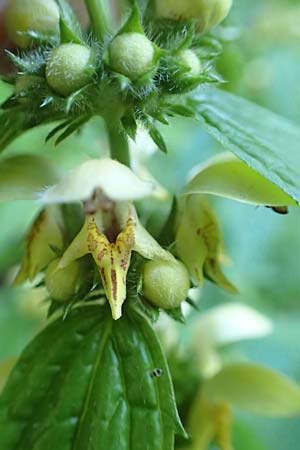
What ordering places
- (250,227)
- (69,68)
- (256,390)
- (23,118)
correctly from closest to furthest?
(69,68) → (23,118) → (256,390) → (250,227)

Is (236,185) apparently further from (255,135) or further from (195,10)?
(195,10)

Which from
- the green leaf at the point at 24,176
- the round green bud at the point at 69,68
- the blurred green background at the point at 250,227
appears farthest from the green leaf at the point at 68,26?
the blurred green background at the point at 250,227

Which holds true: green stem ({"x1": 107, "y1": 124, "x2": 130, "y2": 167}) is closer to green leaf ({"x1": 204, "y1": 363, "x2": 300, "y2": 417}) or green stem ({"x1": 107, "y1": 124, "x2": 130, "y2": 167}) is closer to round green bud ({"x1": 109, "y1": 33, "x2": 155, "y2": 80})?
round green bud ({"x1": 109, "y1": 33, "x2": 155, "y2": 80})

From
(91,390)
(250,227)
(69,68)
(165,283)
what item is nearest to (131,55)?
(69,68)

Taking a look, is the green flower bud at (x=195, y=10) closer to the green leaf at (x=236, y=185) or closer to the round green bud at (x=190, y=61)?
the round green bud at (x=190, y=61)

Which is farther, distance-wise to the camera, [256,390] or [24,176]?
[256,390]

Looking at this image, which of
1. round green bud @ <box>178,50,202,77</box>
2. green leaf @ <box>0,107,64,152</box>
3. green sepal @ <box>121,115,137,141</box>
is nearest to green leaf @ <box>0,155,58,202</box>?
green leaf @ <box>0,107,64,152</box>
